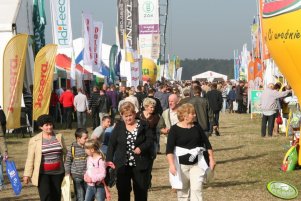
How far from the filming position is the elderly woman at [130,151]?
8461mm

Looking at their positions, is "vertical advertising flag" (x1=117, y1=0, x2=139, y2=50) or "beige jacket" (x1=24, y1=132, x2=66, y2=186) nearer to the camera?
"beige jacket" (x1=24, y1=132, x2=66, y2=186)

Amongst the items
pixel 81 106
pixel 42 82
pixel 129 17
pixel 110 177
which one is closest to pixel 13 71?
pixel 42 82

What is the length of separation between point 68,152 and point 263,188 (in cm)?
416

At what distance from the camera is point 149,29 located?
67.7m

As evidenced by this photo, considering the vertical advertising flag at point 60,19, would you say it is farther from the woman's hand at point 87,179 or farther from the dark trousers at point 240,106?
the woman's hand at point 87,179

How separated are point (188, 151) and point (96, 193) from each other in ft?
3.95

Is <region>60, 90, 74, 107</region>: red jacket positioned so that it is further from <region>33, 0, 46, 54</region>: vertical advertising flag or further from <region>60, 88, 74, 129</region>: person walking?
<region>33, 0, 46, 54</region>: vertical advertising flag

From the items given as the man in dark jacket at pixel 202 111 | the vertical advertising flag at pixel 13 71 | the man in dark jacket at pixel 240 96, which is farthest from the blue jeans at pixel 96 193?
the man in dark jacket at pixel 240 96

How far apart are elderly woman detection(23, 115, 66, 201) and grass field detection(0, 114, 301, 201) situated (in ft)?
8.43

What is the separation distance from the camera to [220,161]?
16547 millimetres

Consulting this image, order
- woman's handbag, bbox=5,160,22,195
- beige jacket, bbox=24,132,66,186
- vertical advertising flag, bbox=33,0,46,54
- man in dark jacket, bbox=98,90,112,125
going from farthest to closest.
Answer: vertical advertising flag, bbox=33,0,46,54 < man in dark jacket, bbox=98,90,112,125 < woman's handbag, bbox=5,160,22,195 < beige jacket, bbox=24,132,66,186

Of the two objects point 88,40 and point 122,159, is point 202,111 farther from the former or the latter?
point 88,40

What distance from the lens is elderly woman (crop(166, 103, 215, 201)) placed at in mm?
8719

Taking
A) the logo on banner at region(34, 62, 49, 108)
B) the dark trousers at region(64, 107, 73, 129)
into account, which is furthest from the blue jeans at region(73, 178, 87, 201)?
the dark trousers at region(64, 107, 73, 129)
